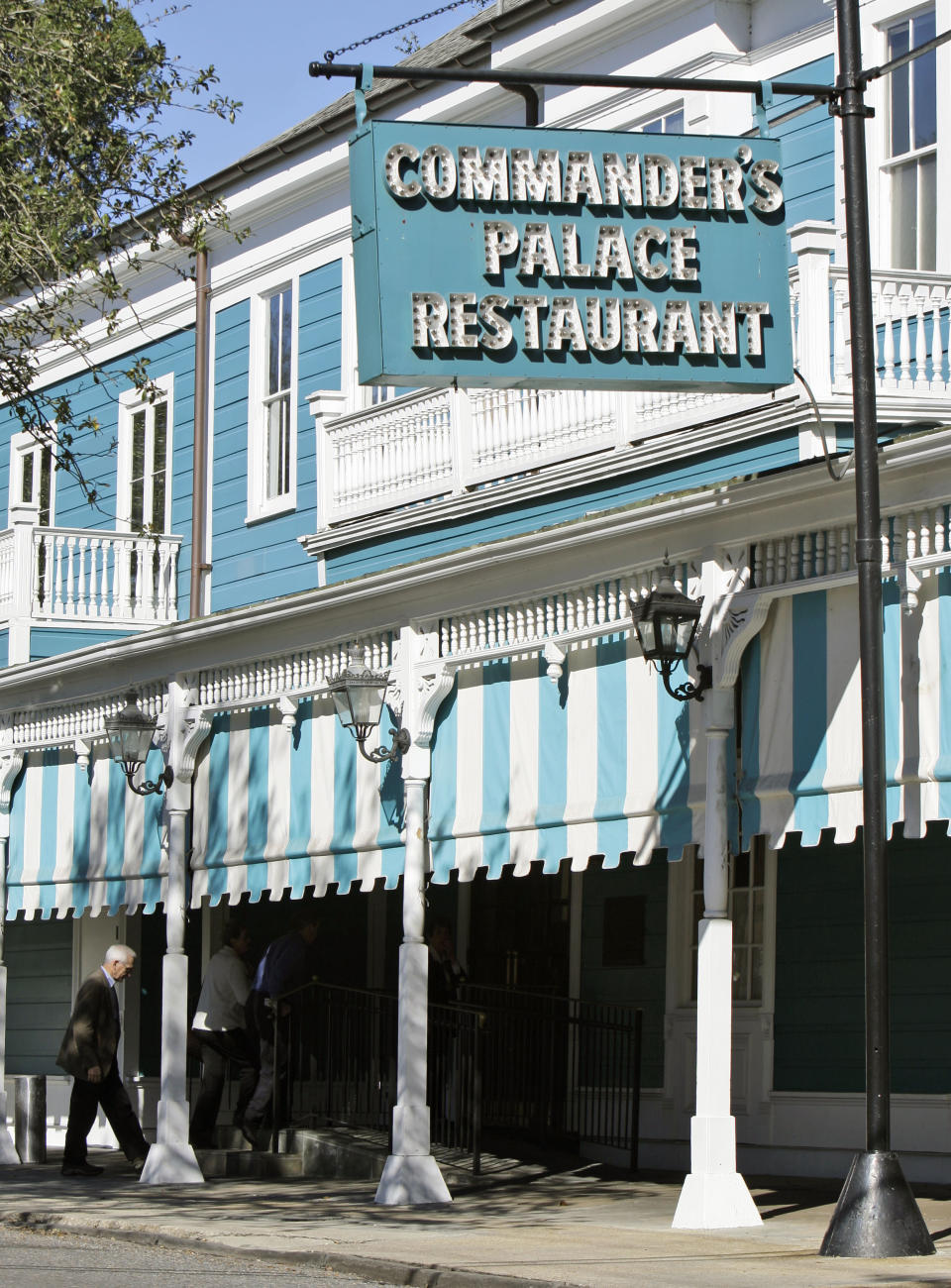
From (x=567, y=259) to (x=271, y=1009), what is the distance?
7.52m

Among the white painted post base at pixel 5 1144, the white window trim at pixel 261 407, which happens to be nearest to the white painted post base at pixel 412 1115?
the white painted post base at pixel 5 1144

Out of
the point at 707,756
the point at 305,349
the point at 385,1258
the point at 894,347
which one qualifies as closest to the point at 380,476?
the point at 305,349

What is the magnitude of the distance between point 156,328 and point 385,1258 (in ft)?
45.0

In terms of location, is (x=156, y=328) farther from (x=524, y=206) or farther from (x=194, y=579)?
(x=524, y=206)

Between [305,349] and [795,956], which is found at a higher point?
[305,349]

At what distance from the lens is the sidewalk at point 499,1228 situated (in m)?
9.39

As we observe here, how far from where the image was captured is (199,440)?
68.9ft

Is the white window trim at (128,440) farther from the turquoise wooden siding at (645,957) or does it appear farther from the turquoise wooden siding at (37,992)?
the turquoise wooden siding at (645,957)

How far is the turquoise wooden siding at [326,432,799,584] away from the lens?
13969 mm

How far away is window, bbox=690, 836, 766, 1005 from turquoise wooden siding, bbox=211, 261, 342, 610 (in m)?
5.32

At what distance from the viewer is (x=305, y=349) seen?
19812mm

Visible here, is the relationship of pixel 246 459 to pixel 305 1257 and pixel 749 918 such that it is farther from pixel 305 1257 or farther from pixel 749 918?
pixel 305 1257

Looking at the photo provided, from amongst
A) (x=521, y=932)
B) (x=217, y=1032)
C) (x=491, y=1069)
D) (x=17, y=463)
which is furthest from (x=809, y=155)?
(x=17, y=463)

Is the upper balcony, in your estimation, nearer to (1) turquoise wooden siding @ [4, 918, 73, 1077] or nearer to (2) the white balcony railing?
(2) the white balcony railing
